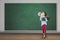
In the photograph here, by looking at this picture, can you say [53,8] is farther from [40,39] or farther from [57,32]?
Answer: [40,39]

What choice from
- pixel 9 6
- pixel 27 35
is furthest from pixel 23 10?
pixel 27 35

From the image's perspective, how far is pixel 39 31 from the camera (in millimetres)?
2566

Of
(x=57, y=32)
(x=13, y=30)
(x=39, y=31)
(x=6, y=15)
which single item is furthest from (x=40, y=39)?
(x=6, y=15)

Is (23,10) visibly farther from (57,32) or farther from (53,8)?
(57,32)

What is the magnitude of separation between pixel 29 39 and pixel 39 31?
0.82ft

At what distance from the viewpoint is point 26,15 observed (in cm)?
262

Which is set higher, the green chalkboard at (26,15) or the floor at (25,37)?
the green chalkboard at (26,15)

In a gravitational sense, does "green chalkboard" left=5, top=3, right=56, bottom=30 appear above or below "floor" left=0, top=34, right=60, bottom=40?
above

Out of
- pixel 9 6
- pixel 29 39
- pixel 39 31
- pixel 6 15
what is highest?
pixel 9 6

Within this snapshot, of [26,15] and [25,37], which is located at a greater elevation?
[26,15]

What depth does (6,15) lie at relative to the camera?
2.62 meters

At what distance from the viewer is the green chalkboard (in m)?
2.60

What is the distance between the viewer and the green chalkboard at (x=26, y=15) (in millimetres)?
2596

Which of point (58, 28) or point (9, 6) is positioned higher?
point (9, 6)
